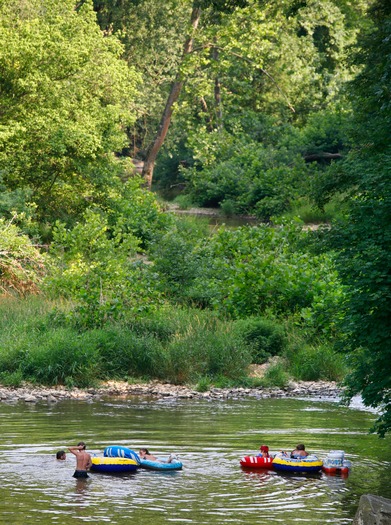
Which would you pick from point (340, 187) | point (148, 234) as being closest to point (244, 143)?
point (148, 234)

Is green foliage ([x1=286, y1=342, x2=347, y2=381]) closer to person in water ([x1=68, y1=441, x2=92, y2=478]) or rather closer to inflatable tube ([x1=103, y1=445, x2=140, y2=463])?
inflatable tube ([x1=103, y1=445, x2=140, y2=463])

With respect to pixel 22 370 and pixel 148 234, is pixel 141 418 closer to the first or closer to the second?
pixel 22 370

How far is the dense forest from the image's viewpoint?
1728 cm

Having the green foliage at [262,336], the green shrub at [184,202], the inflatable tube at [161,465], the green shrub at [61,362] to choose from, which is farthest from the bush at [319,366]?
the green shrub at [184,202]

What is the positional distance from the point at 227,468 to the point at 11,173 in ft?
67.2

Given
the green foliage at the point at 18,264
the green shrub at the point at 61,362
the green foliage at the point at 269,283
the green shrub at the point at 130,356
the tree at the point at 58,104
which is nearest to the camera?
the green shrub at the point at 61,362

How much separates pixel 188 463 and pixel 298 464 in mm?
1618

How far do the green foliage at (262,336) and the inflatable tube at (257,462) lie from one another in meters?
9.67

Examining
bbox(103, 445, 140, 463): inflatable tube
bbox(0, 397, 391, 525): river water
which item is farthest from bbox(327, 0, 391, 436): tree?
bbox(103, 445, 140, 463): inflatable tube

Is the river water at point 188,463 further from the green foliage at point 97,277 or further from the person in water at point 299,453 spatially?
the green foliage at point 97,277

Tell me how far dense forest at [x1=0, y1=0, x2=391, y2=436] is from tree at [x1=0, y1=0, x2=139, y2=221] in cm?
7

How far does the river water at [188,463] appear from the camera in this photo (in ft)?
38.9

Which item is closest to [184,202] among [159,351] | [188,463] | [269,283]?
[269,283]

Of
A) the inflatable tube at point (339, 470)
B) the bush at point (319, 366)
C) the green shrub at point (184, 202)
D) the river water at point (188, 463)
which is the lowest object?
the river water at point (188, 463)
